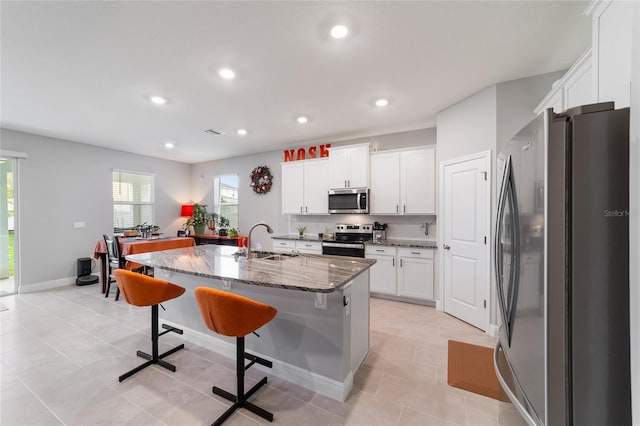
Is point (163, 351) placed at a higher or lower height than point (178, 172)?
lower

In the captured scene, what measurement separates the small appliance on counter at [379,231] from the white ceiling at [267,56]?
173cm

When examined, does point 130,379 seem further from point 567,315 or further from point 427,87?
point 427,87

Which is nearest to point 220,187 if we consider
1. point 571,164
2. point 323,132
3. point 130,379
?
point 323,132

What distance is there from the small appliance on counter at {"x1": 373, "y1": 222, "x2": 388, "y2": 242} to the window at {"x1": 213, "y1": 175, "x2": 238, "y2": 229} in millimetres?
3641

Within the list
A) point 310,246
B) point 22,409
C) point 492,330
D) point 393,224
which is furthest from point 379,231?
point 22,409

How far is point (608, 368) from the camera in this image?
0.83 metres

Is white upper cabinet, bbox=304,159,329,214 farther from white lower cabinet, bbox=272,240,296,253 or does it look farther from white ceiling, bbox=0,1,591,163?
white ceiling, bbox=0,1,591,163

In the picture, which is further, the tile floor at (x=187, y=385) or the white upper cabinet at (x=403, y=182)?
the white upper cabinet at (x=403, y=182)

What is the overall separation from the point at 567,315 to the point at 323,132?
4.04m

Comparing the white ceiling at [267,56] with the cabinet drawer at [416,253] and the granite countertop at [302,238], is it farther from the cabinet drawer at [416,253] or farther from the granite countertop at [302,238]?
the granite countertop at [302,238]

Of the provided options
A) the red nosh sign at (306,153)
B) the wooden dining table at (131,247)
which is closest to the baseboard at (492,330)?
the red nosh sign at (306,153)

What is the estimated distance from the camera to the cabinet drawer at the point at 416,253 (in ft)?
12.3

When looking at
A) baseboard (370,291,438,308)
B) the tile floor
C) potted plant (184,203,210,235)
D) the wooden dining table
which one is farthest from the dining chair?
baseboard (370,291,438,308)

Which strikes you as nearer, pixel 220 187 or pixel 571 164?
pixel 571 164
